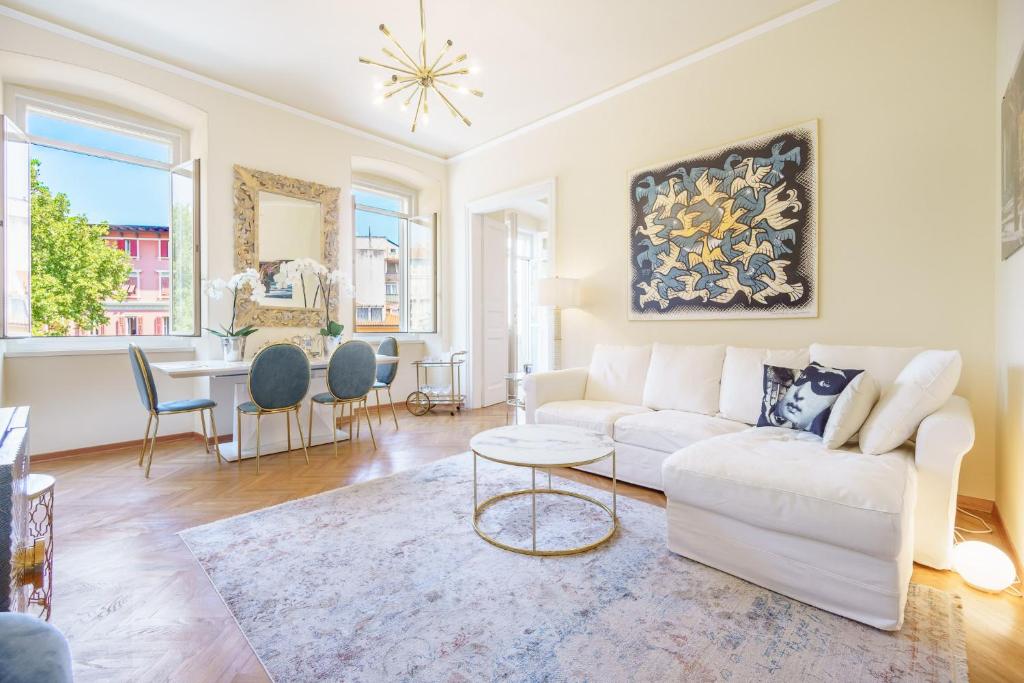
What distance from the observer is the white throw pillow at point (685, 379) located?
3100 mm

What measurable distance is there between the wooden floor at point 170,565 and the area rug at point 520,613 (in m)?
0.08

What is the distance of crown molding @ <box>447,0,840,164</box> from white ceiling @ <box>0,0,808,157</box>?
0.16 feet

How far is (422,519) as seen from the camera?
95.2 inches

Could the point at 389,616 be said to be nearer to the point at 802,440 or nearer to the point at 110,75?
the point at 802,440

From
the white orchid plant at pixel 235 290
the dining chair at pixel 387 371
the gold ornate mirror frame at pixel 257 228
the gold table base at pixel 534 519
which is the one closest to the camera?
the gold table base at pixel 534 519

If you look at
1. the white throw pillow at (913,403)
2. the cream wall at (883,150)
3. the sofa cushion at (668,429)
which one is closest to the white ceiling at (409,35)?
the cream wall at (883,150)

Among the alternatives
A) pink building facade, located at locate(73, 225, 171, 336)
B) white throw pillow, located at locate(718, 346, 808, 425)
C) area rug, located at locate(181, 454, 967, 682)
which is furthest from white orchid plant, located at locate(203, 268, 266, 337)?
white throw pillow, located at locate(718, 346, 808, 425)

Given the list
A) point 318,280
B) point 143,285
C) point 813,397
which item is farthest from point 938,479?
point 143,285

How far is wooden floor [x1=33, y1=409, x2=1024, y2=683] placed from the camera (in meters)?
1.41

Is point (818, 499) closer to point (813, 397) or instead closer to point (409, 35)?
point (813, 397)

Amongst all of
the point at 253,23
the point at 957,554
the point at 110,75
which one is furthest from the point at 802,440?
the point at 110,75

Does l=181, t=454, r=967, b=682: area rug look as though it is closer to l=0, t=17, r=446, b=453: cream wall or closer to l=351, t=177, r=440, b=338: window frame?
l=0, t=17, r=446, b=453: cream wall

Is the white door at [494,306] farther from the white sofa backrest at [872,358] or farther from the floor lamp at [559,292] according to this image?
the white sofa backrest at [872,358]

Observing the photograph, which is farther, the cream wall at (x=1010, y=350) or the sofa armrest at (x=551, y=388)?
the sofa armrest at (x=551, y=388)
